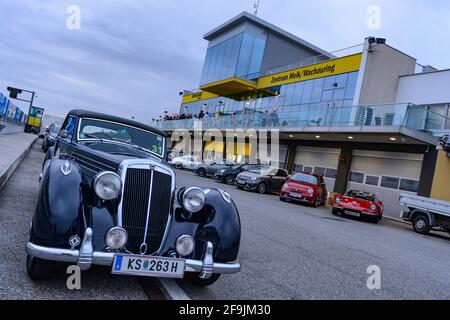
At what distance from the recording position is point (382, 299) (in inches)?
197

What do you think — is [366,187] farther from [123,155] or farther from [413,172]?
[123,155]

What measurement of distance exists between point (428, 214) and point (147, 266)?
14686 millimetres

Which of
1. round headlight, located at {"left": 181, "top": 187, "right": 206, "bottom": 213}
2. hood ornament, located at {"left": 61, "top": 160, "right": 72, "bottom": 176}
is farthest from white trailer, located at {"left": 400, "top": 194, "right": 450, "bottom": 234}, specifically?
hood ornament, located at {"left": 61, "top": 160, "right": 72, "bottom": 176}

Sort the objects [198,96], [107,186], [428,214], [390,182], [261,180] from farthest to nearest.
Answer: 1. [198,96]
2. [390,182]
3. [261,180]
4. [428,214]
5. [107,186]

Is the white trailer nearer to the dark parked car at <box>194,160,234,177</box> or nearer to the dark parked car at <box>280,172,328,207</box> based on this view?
the dark parked car at <box>280,172,328,207</box>

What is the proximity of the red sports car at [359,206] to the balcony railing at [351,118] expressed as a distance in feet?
15.1

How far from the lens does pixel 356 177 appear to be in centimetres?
2502

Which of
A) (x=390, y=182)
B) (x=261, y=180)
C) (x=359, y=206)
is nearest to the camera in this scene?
(x=359, y=206)

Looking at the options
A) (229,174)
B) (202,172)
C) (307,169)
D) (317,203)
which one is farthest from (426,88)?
(202,172)

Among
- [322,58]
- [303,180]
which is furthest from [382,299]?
Result: [322,58]

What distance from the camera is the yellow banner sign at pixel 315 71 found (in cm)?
2759

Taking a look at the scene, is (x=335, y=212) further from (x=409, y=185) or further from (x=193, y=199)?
(x=193, y=199)

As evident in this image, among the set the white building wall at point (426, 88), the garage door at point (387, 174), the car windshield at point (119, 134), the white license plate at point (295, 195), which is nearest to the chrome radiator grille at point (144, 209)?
the car windshield at point (119, 134)

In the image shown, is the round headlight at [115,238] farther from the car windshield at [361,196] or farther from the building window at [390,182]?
the building window at [390,182]
